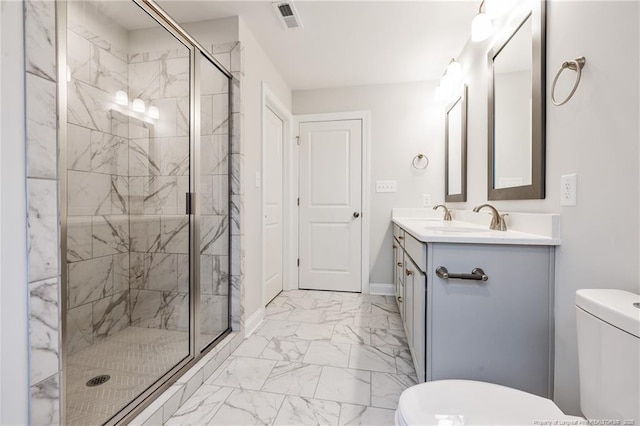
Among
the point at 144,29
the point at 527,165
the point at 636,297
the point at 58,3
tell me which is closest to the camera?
the point at 636,297

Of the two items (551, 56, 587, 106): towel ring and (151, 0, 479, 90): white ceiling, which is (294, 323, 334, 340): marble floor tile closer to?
(551, 56, 587, 106): towel ring

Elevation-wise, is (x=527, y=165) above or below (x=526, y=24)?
below

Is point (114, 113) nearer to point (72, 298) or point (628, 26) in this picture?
point (72, 298)

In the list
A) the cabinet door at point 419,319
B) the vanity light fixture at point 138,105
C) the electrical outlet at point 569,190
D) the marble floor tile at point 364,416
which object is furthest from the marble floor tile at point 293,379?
the vanity light fixture at point 138,105

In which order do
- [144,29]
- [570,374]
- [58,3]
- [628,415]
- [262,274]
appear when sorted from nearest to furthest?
[628,415] < [58,3] < [570,374] < [144,29] < [262,274]

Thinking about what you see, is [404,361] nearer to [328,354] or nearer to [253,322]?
[328,354]

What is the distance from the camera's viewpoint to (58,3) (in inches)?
33.5

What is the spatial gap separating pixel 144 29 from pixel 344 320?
262cm

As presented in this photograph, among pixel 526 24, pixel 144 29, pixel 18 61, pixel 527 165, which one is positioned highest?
pixel 144 29

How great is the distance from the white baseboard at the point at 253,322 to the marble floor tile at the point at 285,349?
206mm

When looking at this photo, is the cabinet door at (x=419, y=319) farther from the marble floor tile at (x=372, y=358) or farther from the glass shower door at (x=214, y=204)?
the glass shower door at (x=214, y=204)

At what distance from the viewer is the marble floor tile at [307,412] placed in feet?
4.00

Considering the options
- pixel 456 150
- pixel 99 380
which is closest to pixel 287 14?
pixel 456 150

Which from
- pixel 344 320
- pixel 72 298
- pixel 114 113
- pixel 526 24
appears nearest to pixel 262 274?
pixel 344 320
